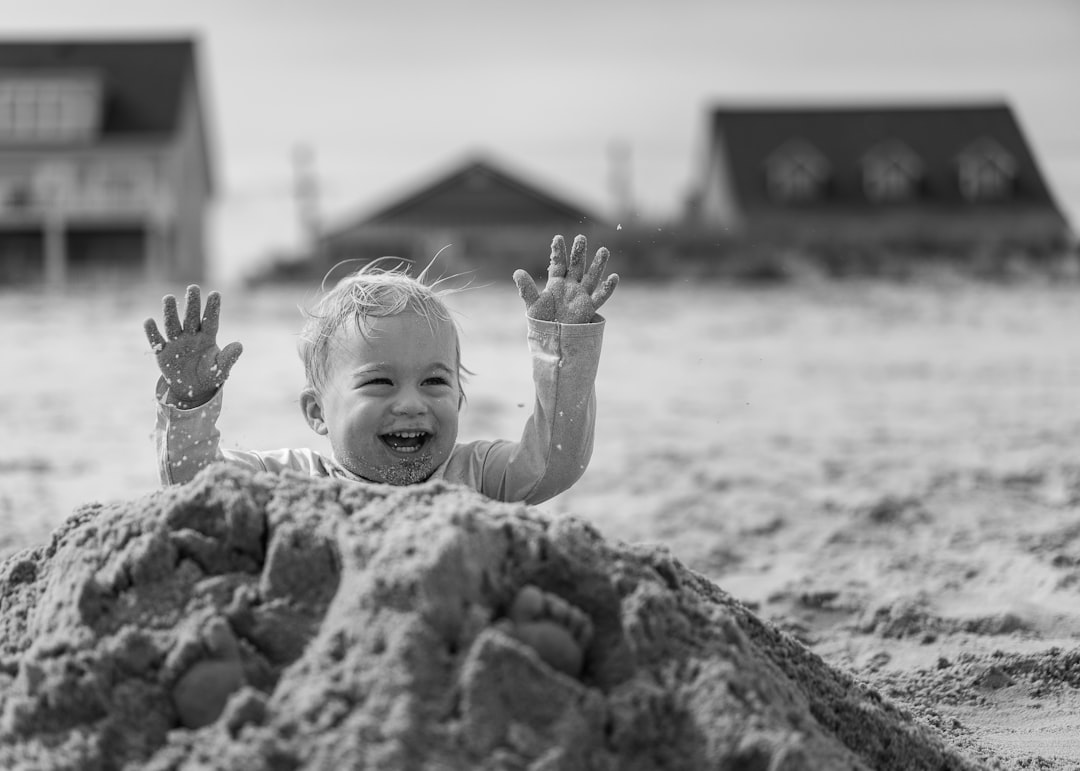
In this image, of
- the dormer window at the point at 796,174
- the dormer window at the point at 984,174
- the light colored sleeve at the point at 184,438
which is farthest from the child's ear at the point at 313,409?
the dormer window at the point at 984,174

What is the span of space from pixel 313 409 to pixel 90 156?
27.2m

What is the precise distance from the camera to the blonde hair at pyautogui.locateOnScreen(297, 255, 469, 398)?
2.82 meters

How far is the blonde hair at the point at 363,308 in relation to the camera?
2824mm

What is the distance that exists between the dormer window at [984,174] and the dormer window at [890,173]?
1043mm

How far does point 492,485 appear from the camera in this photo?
2939 millimetres

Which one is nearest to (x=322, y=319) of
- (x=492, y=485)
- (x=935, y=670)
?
(x=492, y=485)

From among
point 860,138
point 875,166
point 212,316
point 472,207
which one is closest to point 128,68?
point 472,207

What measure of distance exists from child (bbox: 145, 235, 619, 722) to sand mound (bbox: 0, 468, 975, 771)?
1.91 feet

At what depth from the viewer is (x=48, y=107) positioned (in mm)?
27875

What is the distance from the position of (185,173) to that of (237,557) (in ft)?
98.3

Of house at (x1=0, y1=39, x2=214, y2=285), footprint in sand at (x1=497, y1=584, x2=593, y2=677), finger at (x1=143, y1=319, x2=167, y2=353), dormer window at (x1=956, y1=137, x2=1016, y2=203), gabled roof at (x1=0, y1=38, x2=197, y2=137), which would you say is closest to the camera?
footprint in sand at (x1=497, y1=584, x2=593, y2=677)

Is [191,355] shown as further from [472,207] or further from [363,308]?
[472,207]

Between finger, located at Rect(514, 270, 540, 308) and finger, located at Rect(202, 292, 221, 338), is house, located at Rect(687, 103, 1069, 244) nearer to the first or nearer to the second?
finger, located at Rect(514, 270, 540, 308)

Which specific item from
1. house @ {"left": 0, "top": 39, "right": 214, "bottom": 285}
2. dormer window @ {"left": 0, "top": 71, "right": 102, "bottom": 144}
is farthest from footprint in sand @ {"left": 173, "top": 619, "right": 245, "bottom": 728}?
dormer window @ {"left": 0, "top": 71, "right": 102, "bottom": 144}
